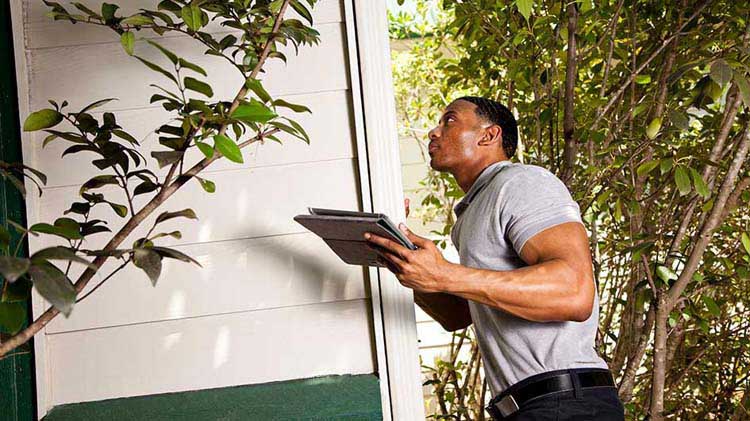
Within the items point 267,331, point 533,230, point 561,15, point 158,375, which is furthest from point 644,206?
point 158,375

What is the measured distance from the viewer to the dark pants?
181 centimetres

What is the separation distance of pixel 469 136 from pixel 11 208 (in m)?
1.09

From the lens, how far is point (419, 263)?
1.68 metres

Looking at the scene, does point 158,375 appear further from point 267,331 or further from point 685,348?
point 685,348

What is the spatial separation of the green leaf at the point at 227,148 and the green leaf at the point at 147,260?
0.85ft

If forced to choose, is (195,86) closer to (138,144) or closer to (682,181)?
(138,144)

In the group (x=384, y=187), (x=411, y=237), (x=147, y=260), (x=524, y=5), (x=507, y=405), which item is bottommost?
(x=507, y=405)

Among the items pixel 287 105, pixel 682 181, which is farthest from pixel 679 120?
pixel 287 105

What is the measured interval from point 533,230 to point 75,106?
1035mm

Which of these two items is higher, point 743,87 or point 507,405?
point 743,87

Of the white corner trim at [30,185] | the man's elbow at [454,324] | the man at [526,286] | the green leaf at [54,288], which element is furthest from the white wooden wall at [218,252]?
the green leaf at [54,288]

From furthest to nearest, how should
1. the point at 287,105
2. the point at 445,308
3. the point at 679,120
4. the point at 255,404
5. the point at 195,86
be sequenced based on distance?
the point at 445,308
the point at 679,120
the point at 255,404
the point at 287,105
the point at 195,86

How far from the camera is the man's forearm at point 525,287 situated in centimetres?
170

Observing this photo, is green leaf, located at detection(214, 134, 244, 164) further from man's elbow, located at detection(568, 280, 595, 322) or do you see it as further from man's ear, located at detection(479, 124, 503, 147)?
man's ear, located at detection(479, 124, 503, 147)
